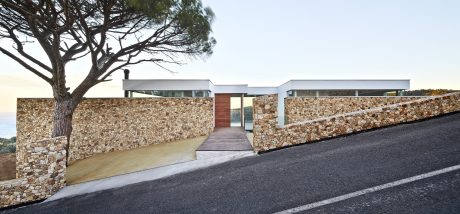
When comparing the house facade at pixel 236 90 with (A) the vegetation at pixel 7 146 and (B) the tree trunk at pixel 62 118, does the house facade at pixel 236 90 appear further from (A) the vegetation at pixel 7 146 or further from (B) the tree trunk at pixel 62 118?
(A) the vegetation at pixel 7 146

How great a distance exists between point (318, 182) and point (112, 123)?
11005mm

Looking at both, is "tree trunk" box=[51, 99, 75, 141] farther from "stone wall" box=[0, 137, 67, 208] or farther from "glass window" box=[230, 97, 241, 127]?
→ "glass window" box=[230, 97, 241, 127]

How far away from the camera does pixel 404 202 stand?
3.30 metres

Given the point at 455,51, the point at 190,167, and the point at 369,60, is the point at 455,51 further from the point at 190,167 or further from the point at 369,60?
the point at 190,167

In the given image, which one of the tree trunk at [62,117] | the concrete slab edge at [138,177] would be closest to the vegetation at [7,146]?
the tree trunk at [62,117]

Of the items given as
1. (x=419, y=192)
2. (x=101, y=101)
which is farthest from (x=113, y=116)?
(x=419, y=192)

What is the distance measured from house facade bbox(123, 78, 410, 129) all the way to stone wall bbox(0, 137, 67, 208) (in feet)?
24.3

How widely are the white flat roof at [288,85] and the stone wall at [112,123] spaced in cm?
160

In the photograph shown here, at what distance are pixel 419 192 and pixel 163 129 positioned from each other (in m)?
11.0

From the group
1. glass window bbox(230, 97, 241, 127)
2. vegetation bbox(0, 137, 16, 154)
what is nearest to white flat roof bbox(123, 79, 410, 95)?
glass window bbox(230, 97, 241, 127)

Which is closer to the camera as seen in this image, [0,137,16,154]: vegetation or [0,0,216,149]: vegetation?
[0,0,216,149]: vegetation

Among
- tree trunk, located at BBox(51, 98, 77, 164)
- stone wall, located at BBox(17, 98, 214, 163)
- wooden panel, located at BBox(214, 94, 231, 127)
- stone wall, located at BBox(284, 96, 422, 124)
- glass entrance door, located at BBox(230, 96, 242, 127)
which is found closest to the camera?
tree trunk, located at BBox(51, 98, 77, 164)

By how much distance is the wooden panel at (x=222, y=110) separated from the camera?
52.1 ft

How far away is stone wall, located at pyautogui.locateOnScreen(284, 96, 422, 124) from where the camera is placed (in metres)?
→ 13.1
